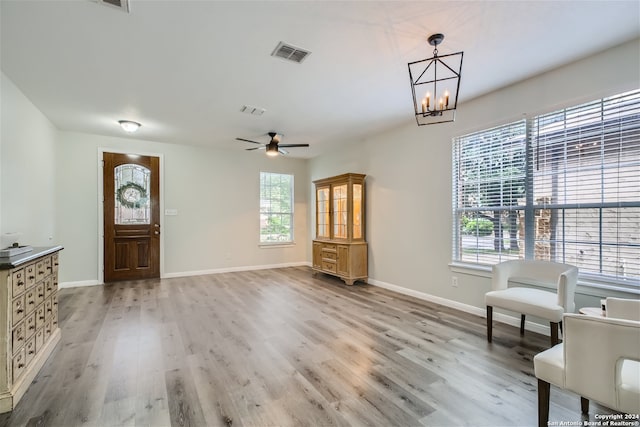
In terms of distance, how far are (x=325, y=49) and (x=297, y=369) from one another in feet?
9.05

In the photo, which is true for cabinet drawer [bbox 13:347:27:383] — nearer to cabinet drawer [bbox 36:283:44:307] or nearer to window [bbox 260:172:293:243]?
cabinet drawer [bbox 36:283:44:307]

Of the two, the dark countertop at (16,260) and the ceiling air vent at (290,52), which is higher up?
the ceiling air vent at (290,52)

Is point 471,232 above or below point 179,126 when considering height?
below

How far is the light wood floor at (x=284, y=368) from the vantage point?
1.82m

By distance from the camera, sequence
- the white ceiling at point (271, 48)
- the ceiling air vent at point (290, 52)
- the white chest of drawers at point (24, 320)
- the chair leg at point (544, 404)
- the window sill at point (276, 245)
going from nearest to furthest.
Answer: the chair leg at point (544, 404), the white chest of drawers at point (24, 320), the white ceiling at point (271, 48), the ceiling air vent at point (290, 52), the window sill at point (276, 245)

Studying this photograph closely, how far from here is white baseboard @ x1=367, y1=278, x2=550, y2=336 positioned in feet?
10.2

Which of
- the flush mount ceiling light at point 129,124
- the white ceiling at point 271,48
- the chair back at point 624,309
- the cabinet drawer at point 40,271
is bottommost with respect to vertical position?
the chair back at point 624,309

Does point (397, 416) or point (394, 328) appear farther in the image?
point (394, 328)

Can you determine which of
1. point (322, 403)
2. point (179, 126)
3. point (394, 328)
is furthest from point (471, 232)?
point (179, 126)

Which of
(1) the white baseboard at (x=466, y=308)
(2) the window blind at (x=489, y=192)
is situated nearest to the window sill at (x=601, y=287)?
(1) the white baseboard at (x=466, y=308)

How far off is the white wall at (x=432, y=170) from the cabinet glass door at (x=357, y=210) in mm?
160

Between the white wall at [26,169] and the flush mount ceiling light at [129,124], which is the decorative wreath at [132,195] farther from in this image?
the flush mount ceiling light at [129,124]

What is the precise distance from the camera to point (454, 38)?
7.93 ft

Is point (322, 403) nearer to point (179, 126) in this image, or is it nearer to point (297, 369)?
point (297, 369)
